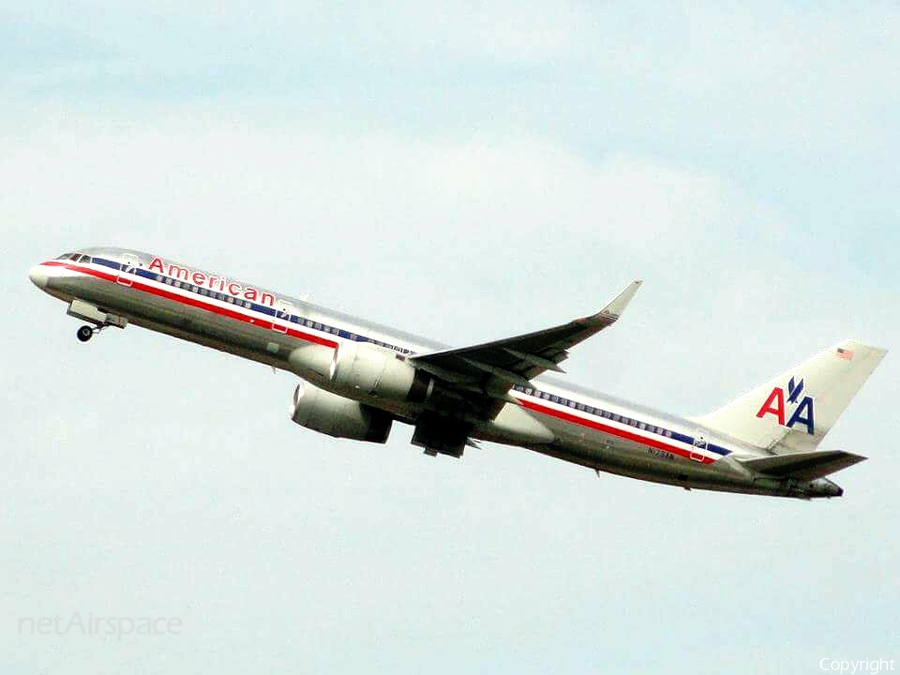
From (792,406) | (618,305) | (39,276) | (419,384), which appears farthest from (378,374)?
(792,406)

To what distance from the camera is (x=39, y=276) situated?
5225 cm

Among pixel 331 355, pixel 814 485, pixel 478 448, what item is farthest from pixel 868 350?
pixel 331 355

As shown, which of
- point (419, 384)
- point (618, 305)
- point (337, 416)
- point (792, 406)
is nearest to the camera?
point (618, 305)

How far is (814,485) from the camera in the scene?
2132 inches

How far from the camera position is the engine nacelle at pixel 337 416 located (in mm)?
53688

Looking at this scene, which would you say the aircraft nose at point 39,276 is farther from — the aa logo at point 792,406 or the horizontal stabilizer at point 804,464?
the aa logo at point 792,406

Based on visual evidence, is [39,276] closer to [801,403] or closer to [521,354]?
[521,354]

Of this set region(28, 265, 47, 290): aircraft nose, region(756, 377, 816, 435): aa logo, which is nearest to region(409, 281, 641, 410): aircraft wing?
region(756, 377, 816, 435): aa logo

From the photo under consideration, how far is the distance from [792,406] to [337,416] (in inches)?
669

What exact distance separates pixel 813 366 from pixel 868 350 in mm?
2225

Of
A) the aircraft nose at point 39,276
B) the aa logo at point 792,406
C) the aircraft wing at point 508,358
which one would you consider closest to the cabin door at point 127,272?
the aircraft nose at point 39,276

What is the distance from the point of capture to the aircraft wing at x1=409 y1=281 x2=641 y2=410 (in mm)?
46812

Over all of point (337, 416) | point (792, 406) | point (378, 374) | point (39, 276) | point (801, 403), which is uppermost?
point (801, 403)

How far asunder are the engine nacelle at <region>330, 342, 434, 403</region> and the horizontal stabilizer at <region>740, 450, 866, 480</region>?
1225cm
